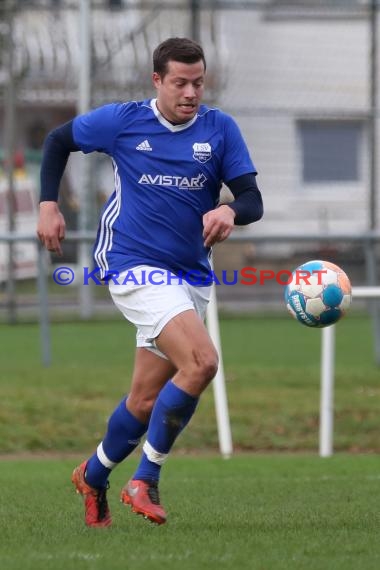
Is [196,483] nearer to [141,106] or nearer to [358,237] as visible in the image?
[141,106]

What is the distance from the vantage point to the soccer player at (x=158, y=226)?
600 centimetres

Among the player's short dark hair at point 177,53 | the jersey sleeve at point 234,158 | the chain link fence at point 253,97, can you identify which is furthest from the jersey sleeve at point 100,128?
the chain link fence at point 253,97

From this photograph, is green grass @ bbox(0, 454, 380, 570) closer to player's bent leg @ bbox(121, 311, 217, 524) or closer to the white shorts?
player's bent leg @ bbox(121, 311, 217, 524)

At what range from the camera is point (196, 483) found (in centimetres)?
832

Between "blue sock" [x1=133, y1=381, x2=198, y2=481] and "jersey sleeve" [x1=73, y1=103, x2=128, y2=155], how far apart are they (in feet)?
3.94

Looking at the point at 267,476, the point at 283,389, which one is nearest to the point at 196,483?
the point at 267,476

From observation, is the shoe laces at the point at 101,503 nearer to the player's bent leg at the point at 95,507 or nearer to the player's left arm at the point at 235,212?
the player's bent leg at the point at 95,507

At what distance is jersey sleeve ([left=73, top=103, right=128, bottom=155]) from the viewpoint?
6328 millimetres

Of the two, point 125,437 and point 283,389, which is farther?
point 283,389

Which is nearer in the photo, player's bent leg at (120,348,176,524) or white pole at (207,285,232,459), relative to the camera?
player's bent leg at (120,348,176,524)

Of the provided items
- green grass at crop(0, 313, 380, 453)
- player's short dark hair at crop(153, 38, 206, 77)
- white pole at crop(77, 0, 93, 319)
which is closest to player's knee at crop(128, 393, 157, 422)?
player's short dark hair at crop(153, 38, 206, 77)

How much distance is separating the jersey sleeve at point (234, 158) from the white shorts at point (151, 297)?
1.80 feet

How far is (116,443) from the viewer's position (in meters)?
6.28

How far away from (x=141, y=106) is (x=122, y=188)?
41cm
